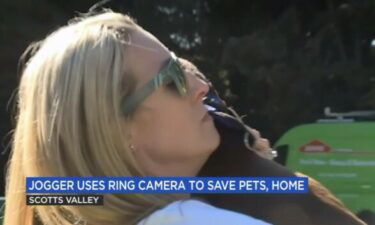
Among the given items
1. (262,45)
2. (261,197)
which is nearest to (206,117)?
(261,197)

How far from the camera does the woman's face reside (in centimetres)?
119

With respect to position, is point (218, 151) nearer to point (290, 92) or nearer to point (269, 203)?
point (269, 203)

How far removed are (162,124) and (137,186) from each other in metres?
0.11

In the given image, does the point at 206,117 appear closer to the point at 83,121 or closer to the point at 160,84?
the point at 160,84

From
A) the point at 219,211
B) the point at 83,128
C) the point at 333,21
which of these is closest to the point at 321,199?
the point at 219,211

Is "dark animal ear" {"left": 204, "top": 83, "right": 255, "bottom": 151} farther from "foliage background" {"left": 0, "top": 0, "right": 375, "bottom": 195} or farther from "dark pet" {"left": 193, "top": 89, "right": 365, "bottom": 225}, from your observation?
"foliage background" {"left": 0, "top": 0, "right": 375, "bottom": 195}

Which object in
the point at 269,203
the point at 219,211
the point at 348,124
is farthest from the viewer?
the point at 348,124

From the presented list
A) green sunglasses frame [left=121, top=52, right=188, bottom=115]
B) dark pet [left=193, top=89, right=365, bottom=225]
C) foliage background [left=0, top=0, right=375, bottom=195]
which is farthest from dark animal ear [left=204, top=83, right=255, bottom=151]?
foliage background [left=0, top=0, right=375, bottom=195]

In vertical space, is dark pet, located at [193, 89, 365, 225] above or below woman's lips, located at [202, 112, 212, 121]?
below

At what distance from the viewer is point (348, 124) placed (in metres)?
4.47

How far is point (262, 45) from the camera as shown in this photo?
19.6 feet

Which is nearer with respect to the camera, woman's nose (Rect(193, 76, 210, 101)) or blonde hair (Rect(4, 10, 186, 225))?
blonde hair (Rect(4, 10, 186, 225))

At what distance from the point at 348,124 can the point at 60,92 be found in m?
3.50

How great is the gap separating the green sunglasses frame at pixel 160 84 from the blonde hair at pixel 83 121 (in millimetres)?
13
